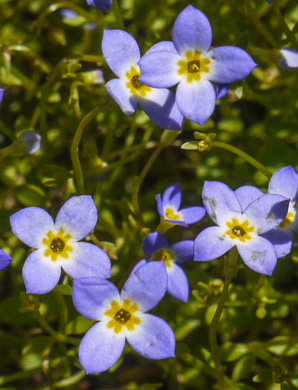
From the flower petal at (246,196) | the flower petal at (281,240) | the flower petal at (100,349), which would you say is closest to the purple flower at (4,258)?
the flower petal at (100,349)

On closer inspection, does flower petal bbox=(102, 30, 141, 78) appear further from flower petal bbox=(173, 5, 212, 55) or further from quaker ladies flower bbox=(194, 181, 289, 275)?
quaker ladies flower bbox=(194, 181, 289, 275)

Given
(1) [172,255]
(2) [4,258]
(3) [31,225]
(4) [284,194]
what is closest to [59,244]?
(3) [31,225]

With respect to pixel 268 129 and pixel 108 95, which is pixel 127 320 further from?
pixel 268 129

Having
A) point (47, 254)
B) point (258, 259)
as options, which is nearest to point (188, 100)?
point (258, 259)

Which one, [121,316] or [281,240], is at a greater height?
[281,240]

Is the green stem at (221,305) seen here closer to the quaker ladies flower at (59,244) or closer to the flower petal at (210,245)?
the flower petal at (210,245)

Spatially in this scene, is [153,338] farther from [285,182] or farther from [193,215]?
[285,182]

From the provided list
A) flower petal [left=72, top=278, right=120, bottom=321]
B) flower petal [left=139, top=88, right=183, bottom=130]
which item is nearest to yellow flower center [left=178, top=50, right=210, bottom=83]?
flower petal [left=139, top=88, right=183, bottom=130]
